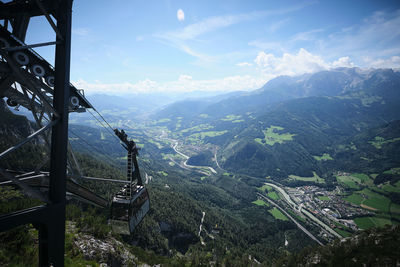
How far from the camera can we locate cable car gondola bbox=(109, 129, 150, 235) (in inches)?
376

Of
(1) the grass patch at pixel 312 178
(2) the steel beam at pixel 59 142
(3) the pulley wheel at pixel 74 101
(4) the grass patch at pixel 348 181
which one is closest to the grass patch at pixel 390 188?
(4) the grass patch at pixel 348 181

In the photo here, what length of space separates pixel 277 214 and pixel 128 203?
11844cm

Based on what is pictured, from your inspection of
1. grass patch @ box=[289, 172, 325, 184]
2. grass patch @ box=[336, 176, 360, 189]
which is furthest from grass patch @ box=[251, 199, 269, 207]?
grass patch @ box=[336, 176, 360, 189]

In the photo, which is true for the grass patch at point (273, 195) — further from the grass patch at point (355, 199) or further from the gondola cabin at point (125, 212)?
the gondola cabin at point (125, 212)

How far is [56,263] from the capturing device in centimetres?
563

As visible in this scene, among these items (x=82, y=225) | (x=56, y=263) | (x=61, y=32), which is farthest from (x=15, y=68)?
(x=82, y=225)

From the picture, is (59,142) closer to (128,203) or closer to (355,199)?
(128,203)

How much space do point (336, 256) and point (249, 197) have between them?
323ft

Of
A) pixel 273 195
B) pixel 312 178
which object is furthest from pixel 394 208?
pixel 273 195

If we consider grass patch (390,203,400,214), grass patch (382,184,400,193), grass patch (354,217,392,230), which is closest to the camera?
grass patch (354,217,392,230)

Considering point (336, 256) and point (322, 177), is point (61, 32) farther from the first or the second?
point (322, 177)

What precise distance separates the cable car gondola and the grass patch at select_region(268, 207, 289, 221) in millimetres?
110979

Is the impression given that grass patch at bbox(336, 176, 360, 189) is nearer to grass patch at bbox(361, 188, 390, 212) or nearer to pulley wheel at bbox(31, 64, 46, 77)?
grass patch at bbox(361, 188, 390, 212)

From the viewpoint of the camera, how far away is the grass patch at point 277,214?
103 m
